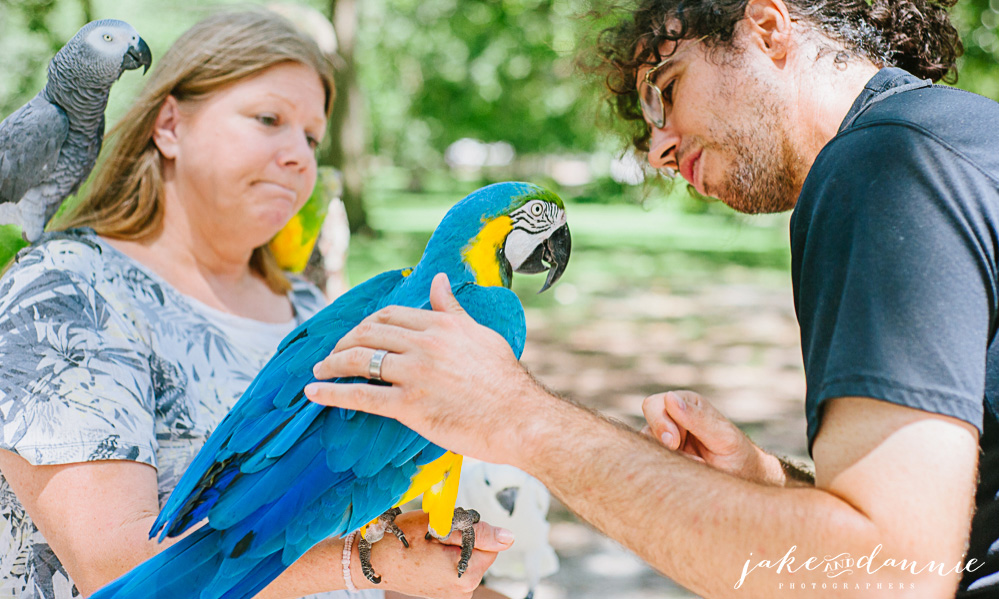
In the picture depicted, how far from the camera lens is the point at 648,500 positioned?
1072mm

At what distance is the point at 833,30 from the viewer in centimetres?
161

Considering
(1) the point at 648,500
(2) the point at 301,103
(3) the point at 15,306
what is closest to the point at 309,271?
(2) the point at 301,103

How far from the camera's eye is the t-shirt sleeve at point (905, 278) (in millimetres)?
943

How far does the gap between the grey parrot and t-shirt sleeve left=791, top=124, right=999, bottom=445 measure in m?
1.60

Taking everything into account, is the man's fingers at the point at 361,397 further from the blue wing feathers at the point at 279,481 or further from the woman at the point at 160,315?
the woman at the point at 160,315

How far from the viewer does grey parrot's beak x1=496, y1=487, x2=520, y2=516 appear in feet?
6.54

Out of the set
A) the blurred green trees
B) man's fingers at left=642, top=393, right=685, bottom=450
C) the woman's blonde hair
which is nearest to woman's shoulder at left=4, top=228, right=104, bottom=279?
the woman's blonde hair

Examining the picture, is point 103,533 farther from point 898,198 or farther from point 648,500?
point 898,198

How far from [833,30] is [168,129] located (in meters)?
1.72

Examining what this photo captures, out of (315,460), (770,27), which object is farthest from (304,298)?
(770,27)

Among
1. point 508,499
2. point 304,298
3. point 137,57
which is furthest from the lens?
point 304,298

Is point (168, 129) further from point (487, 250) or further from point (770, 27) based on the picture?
point (770, 27)

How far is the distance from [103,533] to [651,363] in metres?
6.43

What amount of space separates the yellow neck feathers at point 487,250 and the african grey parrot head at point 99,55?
969 mm
